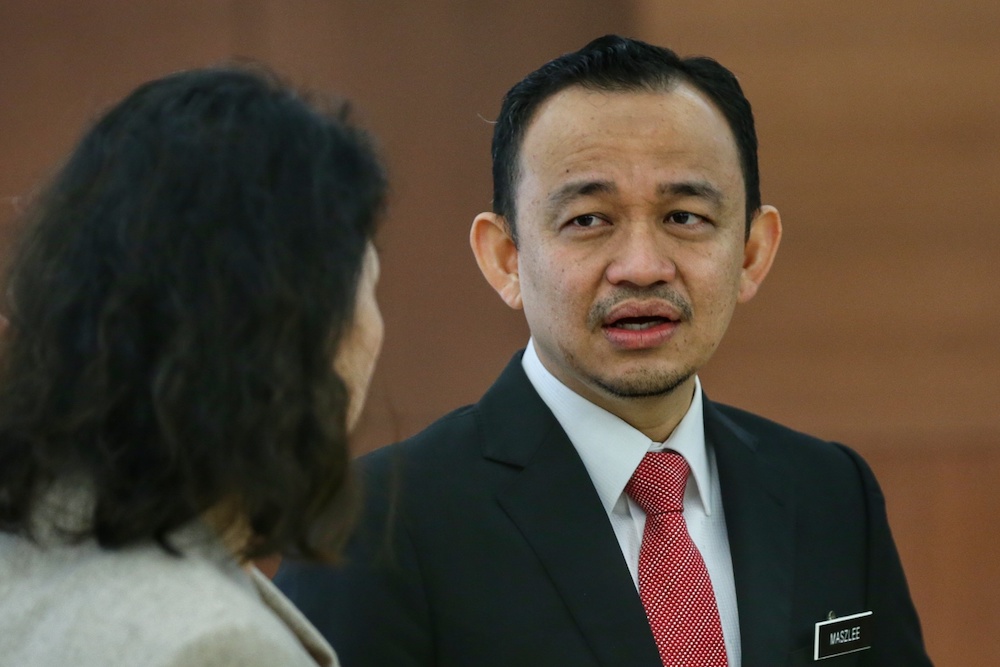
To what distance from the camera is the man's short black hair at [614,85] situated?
1954mm

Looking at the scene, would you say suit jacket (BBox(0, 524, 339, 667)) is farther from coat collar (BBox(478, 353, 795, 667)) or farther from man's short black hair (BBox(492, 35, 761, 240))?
man's short black hair (BBox(492, 35, 761, 240))

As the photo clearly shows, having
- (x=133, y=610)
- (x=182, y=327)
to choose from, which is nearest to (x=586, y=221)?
(x=182, y=327)

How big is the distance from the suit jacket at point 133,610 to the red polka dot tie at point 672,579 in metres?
0.80

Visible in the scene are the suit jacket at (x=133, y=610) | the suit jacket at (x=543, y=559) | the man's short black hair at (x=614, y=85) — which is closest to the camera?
the suit jacket at (x=133, y=610)

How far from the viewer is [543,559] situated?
5.82 feet

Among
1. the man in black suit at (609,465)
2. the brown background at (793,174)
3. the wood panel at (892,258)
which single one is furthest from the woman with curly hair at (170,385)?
the wood panel at (892,258)

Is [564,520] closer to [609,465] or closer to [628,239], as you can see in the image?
[609,465]

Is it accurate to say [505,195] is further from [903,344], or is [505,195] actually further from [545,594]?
[903,344]

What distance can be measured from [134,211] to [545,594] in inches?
35.4

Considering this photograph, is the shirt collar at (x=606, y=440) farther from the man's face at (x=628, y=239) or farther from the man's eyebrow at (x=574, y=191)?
the man's eyebrow at (x=574, y=191)

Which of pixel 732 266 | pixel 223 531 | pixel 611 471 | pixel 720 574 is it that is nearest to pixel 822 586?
pixel 720 574

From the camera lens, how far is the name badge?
187cm

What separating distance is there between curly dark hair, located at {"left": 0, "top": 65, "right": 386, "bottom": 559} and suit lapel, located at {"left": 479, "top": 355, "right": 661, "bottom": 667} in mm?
672

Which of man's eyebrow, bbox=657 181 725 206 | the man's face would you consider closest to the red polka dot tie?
the man's face
